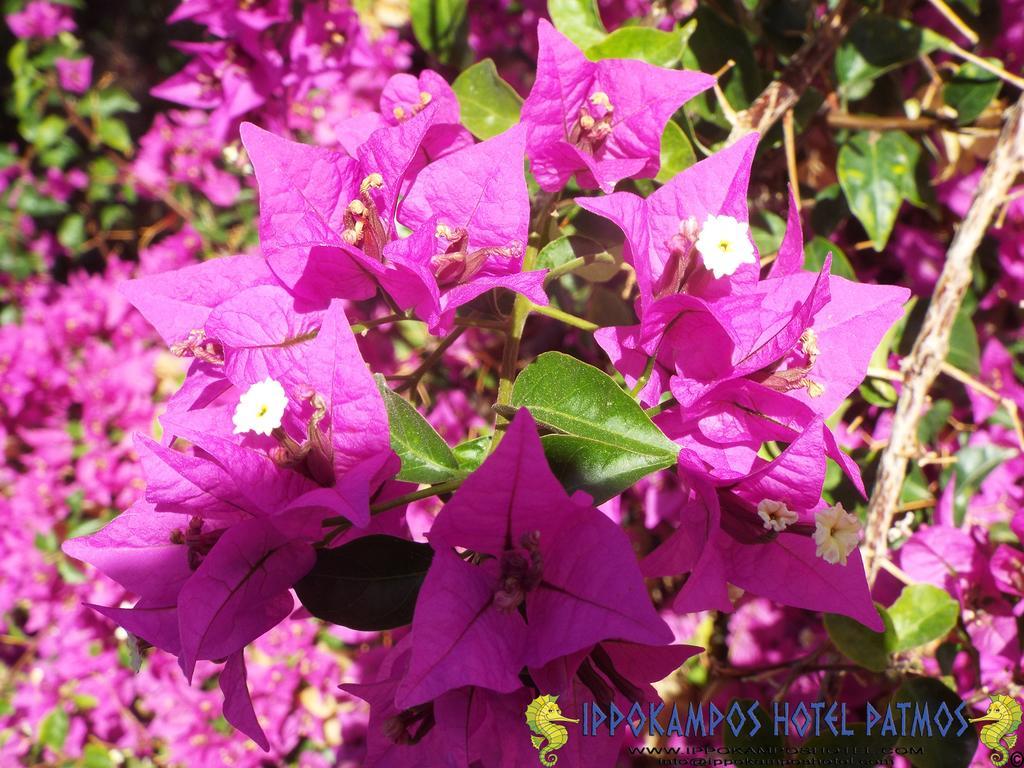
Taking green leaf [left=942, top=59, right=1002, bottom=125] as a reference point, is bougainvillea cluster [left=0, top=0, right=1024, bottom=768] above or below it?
below

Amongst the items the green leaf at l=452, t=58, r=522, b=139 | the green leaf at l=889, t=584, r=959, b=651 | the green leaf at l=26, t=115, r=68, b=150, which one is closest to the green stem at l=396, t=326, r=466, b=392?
the green leaf at l=452, t=58, r=522, b=139

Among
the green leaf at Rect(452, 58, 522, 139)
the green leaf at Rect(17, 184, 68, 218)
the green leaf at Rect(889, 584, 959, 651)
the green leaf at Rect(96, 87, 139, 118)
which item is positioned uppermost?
the green leaf at Rect(452, 58, 522, 139)

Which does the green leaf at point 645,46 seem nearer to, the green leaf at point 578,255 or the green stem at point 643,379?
the green leaf at point 578,255

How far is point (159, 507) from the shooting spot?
66 cm

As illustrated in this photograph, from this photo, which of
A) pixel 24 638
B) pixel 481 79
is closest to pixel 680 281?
pixel 481 79

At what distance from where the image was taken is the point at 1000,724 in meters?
0.89

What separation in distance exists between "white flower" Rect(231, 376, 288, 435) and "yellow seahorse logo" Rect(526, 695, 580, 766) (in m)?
0.33

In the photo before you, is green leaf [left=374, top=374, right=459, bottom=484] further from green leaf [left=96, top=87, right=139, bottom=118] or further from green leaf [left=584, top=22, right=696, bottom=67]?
green leaf [left=96, top=87, right=139, bottom=118]

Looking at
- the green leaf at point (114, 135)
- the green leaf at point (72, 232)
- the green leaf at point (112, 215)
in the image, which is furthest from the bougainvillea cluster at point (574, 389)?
the green leaf at point (72, 232)

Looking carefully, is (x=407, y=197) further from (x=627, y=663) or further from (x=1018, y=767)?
(x=1018, y=767)

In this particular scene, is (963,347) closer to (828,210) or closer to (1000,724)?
(828,210)

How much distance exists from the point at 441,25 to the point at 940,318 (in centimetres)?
96

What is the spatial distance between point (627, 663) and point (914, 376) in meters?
0.61

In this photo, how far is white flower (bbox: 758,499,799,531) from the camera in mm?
642
